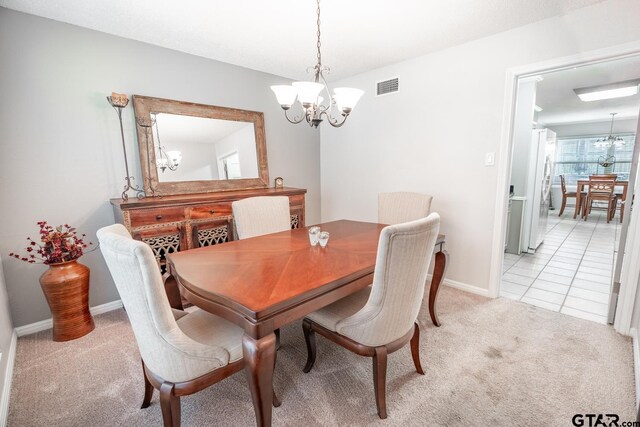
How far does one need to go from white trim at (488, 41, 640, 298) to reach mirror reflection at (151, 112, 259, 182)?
2460mm

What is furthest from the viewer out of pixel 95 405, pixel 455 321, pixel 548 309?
pixel 548 309

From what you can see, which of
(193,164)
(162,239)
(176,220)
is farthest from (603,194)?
(162,239)

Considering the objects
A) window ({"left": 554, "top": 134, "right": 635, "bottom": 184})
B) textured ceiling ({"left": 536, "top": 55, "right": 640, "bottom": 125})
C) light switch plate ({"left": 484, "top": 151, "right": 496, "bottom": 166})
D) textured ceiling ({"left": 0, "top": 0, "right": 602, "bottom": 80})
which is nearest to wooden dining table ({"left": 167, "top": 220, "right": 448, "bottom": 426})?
light switch plate ({"left": 484, "top": 151, "right": 496, "bottom": 166})

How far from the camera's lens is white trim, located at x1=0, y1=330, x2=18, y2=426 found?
141cm

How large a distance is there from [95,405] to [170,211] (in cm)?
134

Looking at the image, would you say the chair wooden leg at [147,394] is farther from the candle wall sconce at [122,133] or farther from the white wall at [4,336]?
the candle wall sconce at [122,133]

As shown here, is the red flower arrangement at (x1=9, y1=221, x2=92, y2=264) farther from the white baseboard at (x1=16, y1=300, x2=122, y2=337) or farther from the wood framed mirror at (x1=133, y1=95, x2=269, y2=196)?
the wood framed mirror at (x1=133, y1=95, x2=269, y2=196)

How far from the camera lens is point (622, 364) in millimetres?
1739

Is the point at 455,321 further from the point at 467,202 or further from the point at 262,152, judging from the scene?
the point at 262,152

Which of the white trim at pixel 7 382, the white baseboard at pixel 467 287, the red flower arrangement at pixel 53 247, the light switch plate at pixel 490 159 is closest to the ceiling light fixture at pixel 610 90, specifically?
the light switch plate at pixel 490 159

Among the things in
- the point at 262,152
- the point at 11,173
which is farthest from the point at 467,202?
the point at 11,173

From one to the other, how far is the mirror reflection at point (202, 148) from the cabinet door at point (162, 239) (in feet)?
1.87

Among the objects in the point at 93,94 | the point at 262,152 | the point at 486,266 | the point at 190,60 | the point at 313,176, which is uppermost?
the point at 190,60

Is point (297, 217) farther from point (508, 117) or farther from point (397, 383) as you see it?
point (508, 117)
